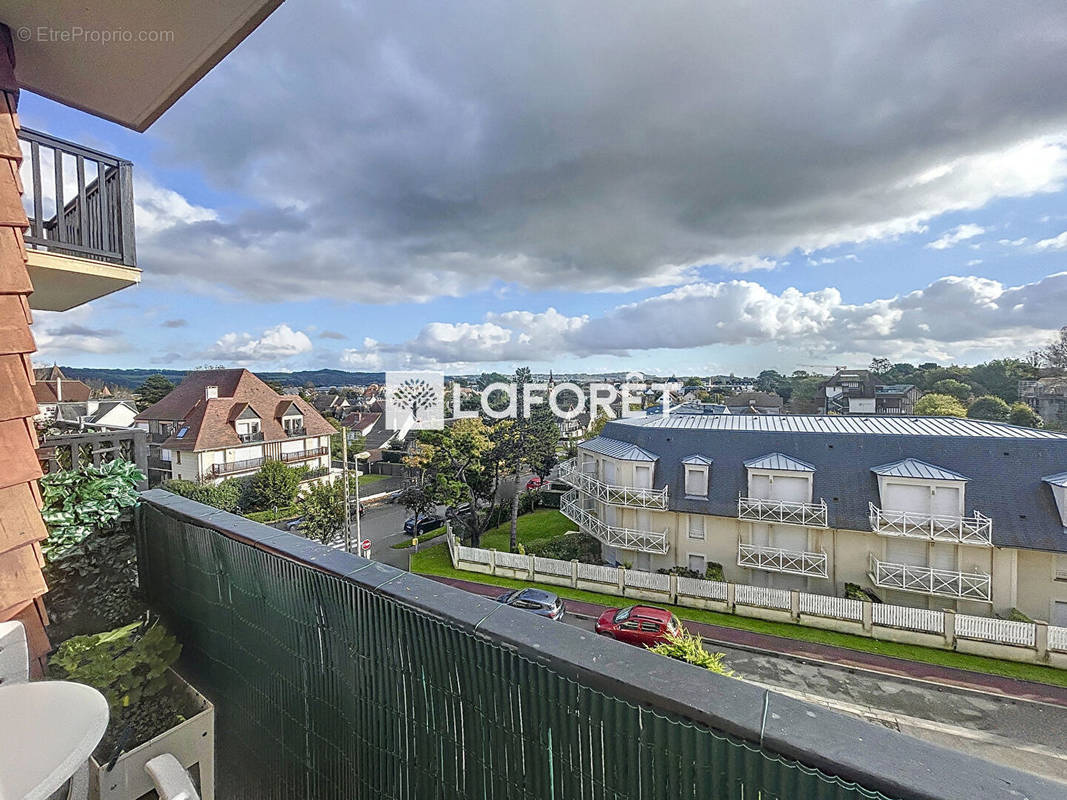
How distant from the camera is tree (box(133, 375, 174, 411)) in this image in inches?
1136

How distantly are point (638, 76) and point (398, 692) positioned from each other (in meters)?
9.53

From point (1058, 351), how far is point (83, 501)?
4500 cm

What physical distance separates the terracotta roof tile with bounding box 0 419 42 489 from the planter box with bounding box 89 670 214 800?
1.08 m

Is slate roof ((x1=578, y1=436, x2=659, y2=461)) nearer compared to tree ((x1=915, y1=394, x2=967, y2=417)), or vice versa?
slate roof ((x1=578, y1=436, x2=659, y2=461))

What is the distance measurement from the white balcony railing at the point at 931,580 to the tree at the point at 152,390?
36822mm

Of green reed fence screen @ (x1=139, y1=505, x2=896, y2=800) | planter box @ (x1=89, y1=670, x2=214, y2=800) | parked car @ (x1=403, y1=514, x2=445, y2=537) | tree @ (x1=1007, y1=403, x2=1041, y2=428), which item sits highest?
green reed fence screen @ (x1=139, y1=505, x2=896, y2=800)

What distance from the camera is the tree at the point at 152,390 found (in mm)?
28858

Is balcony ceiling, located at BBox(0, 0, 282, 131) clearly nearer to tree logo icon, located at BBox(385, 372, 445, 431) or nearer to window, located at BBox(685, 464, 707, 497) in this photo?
window, located at BBox(685, 464, 707, 497)

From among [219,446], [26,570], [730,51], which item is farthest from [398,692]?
[219,446]

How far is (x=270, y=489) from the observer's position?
17.2 meters

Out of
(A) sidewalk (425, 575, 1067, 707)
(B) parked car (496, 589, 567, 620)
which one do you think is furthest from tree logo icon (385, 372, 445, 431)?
(A) sidewalk (425, 575, 1067, 707)

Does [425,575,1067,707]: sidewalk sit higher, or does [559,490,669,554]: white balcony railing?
[559,490,669,554]: white balcony railing

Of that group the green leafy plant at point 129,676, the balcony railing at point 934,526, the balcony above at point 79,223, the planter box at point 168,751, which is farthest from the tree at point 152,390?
the balcony railing at point 934,526

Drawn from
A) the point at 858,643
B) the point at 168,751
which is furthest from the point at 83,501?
the point at 858,643
